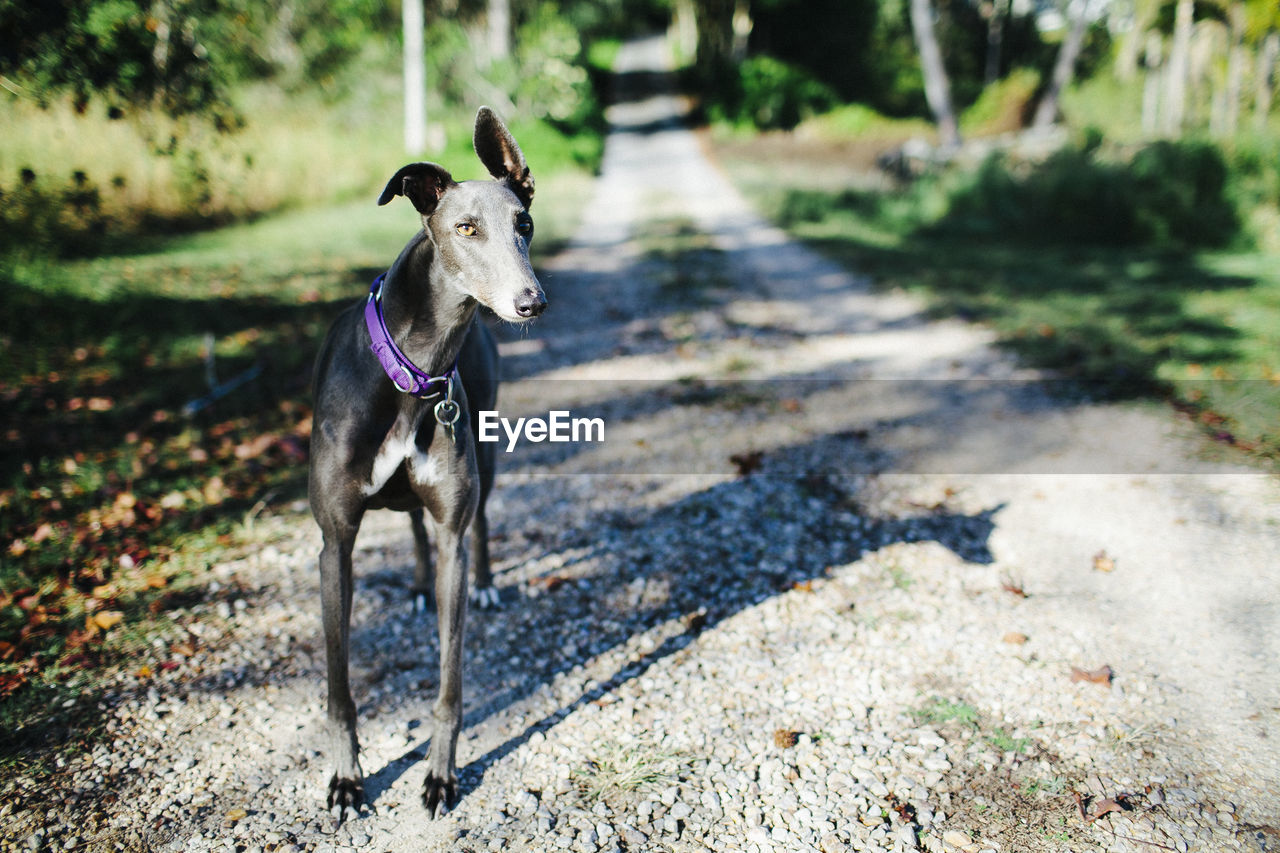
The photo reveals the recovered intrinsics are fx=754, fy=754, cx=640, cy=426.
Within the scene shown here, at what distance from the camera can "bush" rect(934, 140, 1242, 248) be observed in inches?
509

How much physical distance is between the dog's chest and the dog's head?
58cm

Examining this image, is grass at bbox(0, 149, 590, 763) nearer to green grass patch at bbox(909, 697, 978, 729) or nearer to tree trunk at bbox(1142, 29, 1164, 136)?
green grass patch at bbox(909, 697, 978, 729)

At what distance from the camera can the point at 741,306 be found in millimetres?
10047

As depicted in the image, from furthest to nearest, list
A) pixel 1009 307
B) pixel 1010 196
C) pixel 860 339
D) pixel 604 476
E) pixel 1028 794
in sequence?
pixel 1010 196, pixel 1009 307, pixel 860 339, pixel 604 476, pixel 1028 794

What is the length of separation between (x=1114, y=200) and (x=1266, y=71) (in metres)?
6.94

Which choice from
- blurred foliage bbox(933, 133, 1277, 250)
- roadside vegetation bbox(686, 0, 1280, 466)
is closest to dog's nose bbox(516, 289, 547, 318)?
roadside vegetation bbox(686, 0, 1280, 466)

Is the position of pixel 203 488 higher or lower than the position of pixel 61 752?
higher

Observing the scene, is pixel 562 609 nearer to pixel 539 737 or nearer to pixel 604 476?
pixel 539 737

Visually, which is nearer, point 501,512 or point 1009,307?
point 501,512

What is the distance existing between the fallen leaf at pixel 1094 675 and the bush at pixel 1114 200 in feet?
40.3

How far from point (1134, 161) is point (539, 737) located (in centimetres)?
1544

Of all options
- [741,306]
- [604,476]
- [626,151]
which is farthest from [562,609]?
[626,151]

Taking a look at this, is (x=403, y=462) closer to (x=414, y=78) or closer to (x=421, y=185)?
(x=421, y=185)
